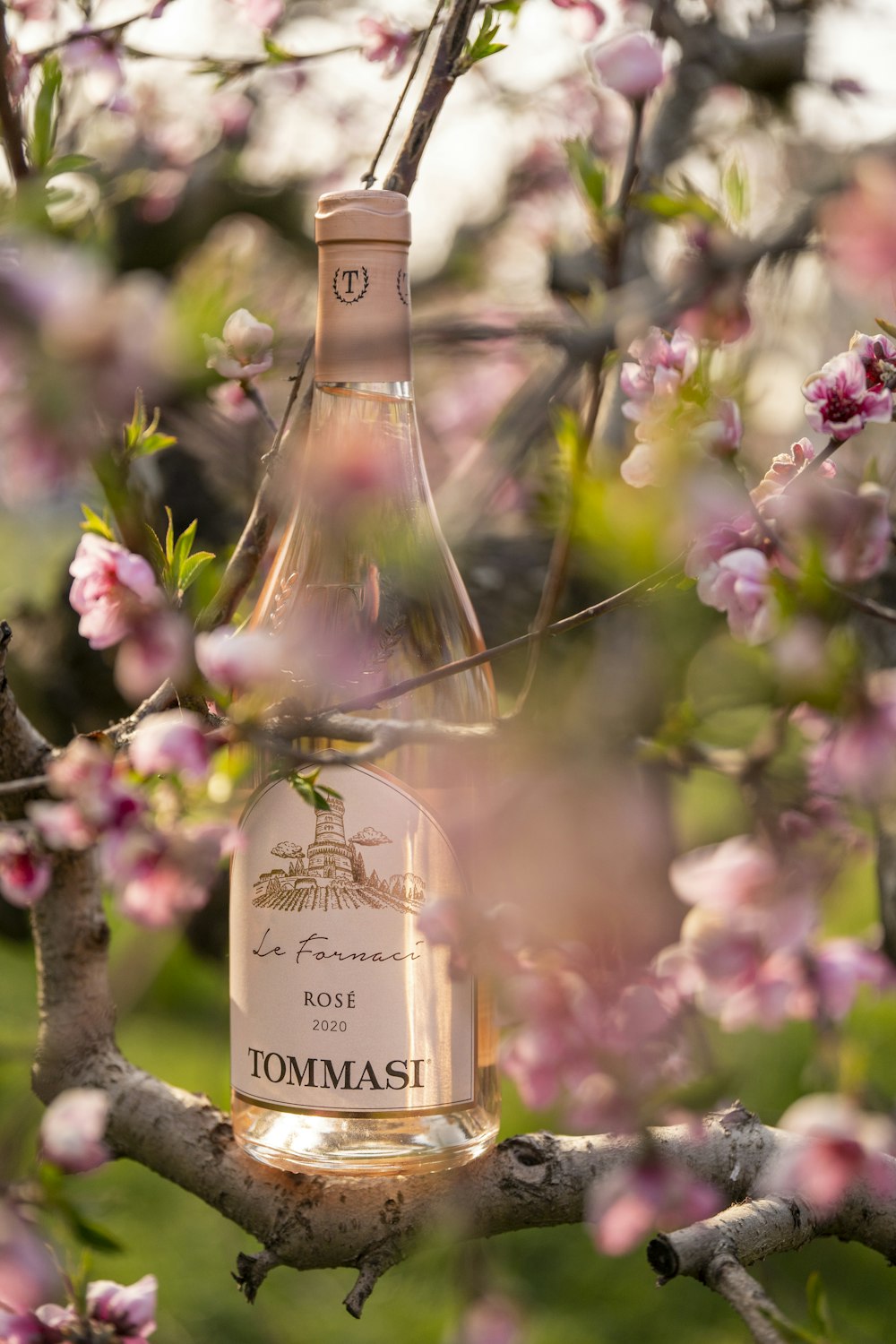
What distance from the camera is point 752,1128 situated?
86cm

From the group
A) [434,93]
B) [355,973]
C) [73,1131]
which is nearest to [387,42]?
[434,93]

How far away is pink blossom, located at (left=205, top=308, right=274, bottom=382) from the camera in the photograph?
2.60 ft

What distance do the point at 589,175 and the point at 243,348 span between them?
0.27 m

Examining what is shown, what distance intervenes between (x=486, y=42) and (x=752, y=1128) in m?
0.81

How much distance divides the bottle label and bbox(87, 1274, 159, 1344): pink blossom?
171mm

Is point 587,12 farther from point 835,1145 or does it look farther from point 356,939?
point 835,1145

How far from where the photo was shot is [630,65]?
0.64m

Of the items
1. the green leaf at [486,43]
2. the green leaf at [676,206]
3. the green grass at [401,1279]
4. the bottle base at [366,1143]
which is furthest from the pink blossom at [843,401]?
the green grass at [401,1279]

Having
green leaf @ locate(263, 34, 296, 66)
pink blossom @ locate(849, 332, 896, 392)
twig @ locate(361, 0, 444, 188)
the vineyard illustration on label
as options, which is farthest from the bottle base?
green leaf @ locate(263, 34, 296, 66)

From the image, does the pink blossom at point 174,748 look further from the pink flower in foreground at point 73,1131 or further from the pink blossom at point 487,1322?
the pink blossom at point 487,1322

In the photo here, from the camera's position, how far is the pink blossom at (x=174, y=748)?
622mm

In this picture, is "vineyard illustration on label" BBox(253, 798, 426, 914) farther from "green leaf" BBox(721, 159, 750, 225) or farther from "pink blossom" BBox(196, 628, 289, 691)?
"green leaf" BBox(721, 159, 750, 225)

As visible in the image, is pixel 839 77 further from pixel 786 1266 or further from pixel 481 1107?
pixel 786 1266

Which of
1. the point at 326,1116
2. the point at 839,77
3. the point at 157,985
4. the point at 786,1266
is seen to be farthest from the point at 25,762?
the point at 157,985
